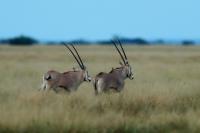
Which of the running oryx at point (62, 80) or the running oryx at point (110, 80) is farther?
the running oryx at point (62, 80)

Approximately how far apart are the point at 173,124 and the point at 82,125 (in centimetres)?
159

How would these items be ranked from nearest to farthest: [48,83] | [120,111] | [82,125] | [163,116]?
[82,125]
[163,116]
[120,111]
[48,83]

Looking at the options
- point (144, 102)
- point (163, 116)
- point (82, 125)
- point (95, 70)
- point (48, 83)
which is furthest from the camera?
point (95, 70)

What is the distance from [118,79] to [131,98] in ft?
2.18

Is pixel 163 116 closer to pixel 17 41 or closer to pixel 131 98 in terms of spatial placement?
pixel 131 98

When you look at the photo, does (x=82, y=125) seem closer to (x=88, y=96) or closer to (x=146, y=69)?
(x=88, y=96)

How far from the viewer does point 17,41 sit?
9956 centimetres

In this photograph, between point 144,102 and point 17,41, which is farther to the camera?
point 17,41

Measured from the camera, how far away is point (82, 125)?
1019 centimetres

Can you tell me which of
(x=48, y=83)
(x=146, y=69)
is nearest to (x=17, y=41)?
(x=146, y=69)

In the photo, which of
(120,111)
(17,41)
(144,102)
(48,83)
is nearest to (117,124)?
(120,111)

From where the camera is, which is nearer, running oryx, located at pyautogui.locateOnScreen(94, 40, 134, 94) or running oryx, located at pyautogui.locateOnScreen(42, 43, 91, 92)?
running oryx, located at pyautogui.locateOnScreen(94, 40, 134, 94)

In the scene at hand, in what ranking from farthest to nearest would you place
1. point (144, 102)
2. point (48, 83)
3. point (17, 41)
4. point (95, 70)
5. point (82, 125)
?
1. point (17, 41)
2. point (95, 70)
3. point (48, 83)
4. point (144, 102)
5. point (82, 125)

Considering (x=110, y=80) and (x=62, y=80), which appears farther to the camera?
(x=62, y=80)
